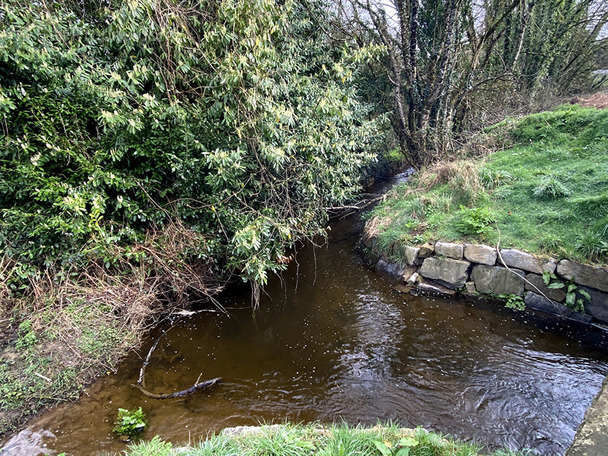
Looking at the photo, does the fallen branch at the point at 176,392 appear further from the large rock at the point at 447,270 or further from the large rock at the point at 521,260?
the large rock at the point at 521,260

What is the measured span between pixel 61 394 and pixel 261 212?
11.2 feet

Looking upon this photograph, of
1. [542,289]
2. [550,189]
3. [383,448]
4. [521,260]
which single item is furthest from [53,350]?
[550,189]

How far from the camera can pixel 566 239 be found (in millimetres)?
4680

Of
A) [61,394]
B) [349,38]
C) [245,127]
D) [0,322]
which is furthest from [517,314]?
[349,38]

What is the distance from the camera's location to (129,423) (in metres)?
3.08

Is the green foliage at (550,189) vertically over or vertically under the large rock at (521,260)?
over

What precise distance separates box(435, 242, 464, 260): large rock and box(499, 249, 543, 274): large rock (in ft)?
2.10

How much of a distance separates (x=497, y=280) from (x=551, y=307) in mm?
793

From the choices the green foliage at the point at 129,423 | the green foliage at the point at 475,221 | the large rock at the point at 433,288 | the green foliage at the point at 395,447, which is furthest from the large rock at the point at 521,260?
the green foliage at the point at 129,423

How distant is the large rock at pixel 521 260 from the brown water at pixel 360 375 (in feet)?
2.68

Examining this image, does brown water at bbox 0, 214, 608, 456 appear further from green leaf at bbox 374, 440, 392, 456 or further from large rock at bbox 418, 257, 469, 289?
green leaf at bbox 374, 440, 392, 456

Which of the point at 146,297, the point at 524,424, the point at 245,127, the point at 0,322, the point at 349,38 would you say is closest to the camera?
the point at 524,424

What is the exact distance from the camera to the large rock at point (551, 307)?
14.4 feet

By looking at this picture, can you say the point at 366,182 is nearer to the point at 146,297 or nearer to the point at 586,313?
the point at 586,313
